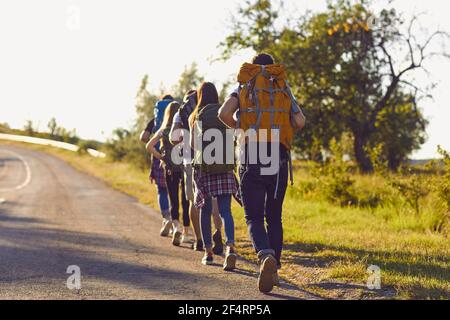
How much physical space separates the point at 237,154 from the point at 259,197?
49cm

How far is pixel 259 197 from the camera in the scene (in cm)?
562

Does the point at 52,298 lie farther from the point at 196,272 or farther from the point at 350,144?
the point at 350,144

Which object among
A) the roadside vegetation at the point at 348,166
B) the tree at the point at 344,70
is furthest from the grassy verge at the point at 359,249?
the tree at the point at 344,70

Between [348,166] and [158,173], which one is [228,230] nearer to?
[158,173]

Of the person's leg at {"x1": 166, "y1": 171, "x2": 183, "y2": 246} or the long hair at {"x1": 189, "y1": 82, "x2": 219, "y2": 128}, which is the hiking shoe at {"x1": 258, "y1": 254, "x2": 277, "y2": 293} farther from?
the person's leg at {"x1": 166, "y1": 171, "x2": 183, "y2": 246}

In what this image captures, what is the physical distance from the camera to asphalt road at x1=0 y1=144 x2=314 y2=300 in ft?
17.3

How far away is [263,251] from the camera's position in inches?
215

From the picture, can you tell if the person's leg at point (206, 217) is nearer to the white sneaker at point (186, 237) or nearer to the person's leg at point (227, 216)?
the person's leg at point (227, 216)

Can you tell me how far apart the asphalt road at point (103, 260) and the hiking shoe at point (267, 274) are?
0.28ft

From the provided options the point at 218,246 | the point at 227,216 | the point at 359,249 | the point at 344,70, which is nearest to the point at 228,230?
the point at 227,216

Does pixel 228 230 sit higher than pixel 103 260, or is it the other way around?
pixel 228 230

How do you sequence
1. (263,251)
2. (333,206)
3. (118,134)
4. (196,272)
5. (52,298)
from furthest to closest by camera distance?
1. (118,134)
2. (333,206)
3. (196,272)
4. (263,251)
5. (52,298)

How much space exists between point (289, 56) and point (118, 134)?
13576mm

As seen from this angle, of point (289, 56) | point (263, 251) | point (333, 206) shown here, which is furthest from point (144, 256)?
point (289, 56)
